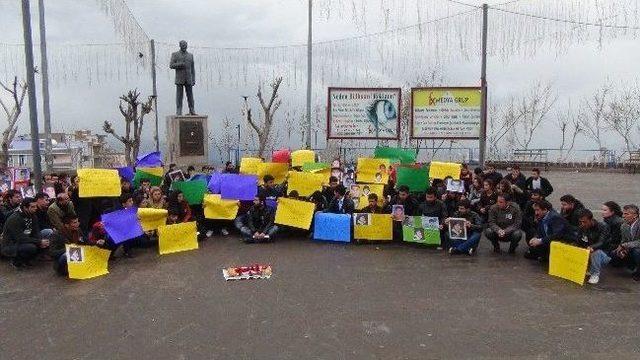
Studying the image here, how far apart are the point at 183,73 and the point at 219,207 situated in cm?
715

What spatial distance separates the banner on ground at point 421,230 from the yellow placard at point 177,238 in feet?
13.5

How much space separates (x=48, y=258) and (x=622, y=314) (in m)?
9.13

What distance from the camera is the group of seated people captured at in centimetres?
806

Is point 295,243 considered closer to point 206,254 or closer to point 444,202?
point 206,254

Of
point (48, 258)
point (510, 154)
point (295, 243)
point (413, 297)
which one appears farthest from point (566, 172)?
point (48, 258)

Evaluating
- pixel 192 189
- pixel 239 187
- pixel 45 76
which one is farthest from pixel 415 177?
pixel 45 76

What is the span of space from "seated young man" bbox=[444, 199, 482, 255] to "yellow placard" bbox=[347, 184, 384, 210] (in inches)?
67.7

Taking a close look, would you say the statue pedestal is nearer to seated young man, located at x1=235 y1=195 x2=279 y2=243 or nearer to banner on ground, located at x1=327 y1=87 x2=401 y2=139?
banner on ground, located at x1=327 y1=87 x2=401 y2=139

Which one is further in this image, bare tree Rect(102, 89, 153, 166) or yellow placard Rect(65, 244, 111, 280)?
bare tree Rect(102, 89, 153, 166)

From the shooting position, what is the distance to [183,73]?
16328mm

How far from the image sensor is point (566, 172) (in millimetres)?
29438

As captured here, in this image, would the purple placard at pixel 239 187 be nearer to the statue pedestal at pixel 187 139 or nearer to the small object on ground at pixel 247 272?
the small object on ground at pixel 247 272

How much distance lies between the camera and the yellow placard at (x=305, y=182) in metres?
11.3

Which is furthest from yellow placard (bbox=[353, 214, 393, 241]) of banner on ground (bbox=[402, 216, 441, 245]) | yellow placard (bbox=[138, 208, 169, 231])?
yellow placard (bbox=[138, 208, 169, 231])
